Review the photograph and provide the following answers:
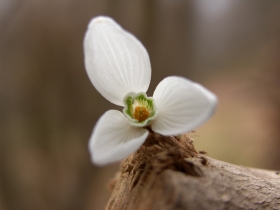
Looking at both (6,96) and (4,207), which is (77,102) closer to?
(6,96)

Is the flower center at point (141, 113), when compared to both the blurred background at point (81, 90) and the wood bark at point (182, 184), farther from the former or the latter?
the blurred background at point (81, 90)

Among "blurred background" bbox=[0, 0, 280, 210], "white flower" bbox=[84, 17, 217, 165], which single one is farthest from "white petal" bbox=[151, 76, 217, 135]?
"blurred background" bbox=[0, 0, 280, 210]

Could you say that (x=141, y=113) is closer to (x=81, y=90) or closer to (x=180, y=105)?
(x=180, y=105)

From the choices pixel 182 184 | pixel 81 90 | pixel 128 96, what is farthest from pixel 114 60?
pixel 81 90

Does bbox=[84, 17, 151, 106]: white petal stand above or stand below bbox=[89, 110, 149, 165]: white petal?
above

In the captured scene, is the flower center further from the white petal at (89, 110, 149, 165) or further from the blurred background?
the blurred background

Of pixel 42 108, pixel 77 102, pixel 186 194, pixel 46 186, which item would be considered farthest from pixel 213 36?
pixel 186 194
